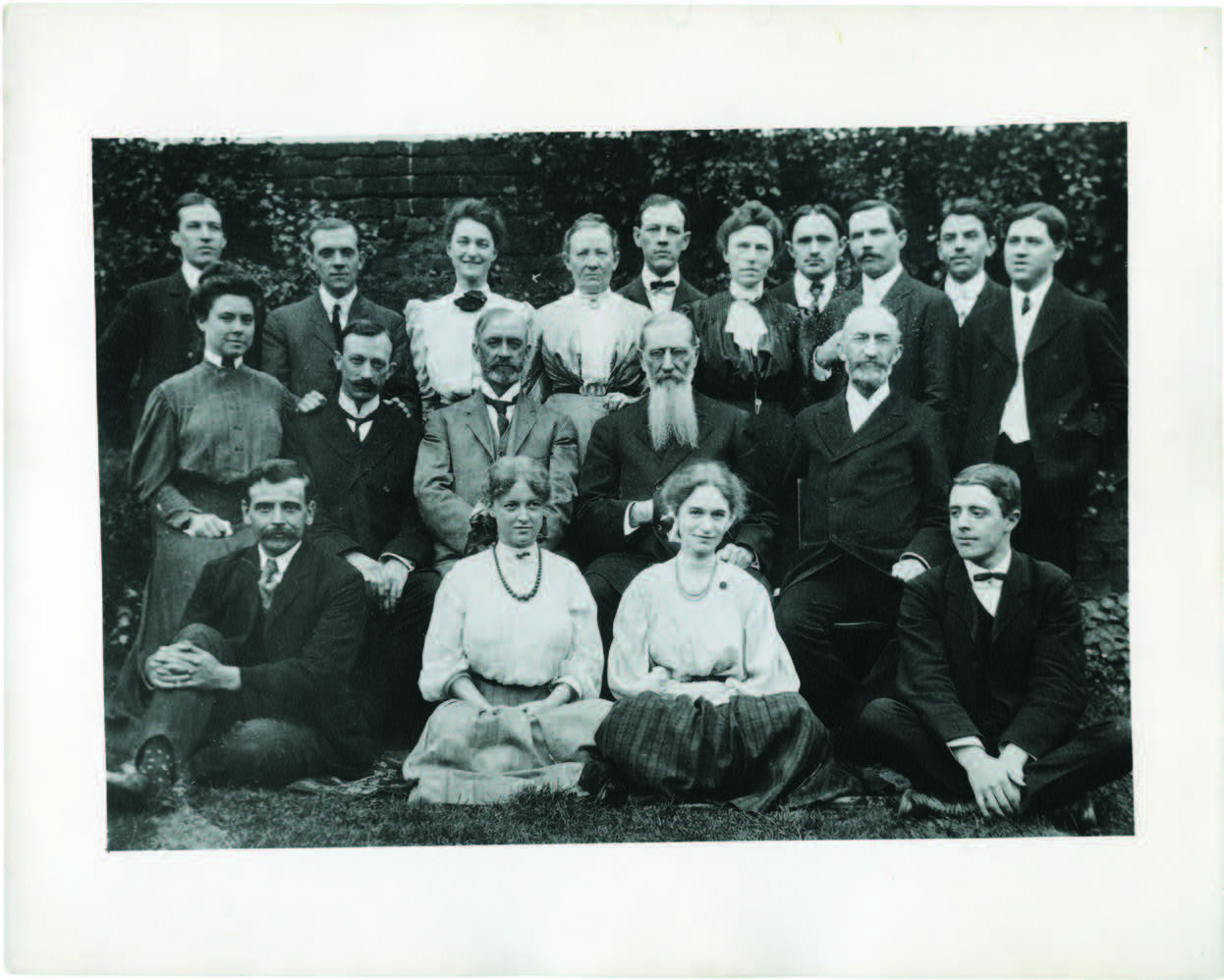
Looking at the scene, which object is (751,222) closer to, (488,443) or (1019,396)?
(1019,396)

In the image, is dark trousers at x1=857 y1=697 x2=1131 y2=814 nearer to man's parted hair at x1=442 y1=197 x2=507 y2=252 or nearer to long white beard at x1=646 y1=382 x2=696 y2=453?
long white beard at x1=646 y1=382 x2=696 y2=453

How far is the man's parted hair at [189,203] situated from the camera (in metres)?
8.33

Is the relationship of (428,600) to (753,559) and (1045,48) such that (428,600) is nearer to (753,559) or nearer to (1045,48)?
(753,559)

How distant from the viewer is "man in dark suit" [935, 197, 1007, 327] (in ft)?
27.5

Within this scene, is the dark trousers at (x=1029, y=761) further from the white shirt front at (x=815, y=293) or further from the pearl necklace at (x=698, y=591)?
the white shirt front at (x=815, y=293)

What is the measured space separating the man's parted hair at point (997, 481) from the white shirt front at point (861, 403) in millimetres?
460

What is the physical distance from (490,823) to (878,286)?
283 cm

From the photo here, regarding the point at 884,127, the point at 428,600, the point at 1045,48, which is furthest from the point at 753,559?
the point at 1045,48

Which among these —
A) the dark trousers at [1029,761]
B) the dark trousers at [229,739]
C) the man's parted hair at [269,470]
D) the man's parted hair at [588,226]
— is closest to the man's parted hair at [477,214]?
the man's parted hair at [588,226]

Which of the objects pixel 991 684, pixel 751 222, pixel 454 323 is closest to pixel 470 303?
pixel 454 323

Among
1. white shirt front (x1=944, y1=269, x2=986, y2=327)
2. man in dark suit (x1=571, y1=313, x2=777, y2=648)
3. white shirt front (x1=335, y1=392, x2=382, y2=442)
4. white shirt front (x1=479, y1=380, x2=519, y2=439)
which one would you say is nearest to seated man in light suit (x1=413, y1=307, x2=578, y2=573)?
white shirt front (x1=479, y1=380, x2=519, y2=439)

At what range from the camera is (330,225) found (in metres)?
8.39

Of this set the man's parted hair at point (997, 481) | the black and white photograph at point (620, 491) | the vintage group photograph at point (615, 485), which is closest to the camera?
the black and white photograph at point (620, 491)
